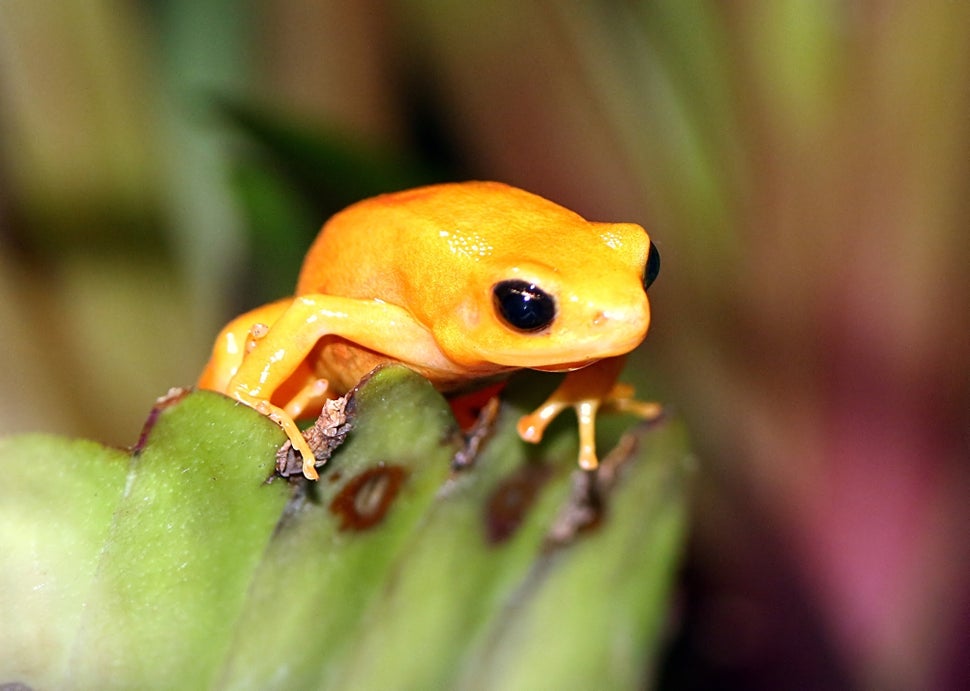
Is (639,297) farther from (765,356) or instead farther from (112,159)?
(112,159)

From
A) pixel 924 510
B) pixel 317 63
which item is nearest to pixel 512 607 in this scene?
pixel 924 510

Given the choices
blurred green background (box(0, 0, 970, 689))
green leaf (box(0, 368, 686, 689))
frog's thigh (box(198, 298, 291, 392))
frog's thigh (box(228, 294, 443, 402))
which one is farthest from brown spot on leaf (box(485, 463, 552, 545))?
blurred green background (box(0, 0, 970, 689))

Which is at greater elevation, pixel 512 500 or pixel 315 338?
pixel 315 338

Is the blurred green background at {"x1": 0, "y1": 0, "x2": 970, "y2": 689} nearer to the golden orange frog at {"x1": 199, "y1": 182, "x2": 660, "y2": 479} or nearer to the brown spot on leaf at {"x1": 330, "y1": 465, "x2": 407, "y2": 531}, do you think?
the golden orange frog at {"x1": 199, "y1": 182, "x2": 660, "y2": 479}

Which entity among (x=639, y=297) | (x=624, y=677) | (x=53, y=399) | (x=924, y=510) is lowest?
(x=924, y=510)

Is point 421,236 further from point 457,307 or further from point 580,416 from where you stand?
point 580,416

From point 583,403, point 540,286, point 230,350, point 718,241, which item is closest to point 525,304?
point 540,286
